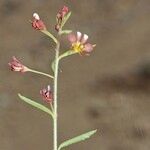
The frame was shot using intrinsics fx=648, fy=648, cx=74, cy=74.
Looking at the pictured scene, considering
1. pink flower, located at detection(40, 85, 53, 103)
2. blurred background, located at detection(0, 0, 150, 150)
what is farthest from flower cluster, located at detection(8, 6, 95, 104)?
blurred background, located at detection(0, 0, 150, 150)

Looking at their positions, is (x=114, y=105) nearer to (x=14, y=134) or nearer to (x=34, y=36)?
(x=14, y=134)

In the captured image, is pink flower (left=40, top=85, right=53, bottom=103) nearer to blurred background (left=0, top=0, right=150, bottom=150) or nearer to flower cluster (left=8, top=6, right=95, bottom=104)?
flower cluster (left=8, top=6, right=95, bottom=104)

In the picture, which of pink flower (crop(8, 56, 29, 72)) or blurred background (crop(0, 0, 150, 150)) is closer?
pink flower (crop(8, 56, 29, 72))

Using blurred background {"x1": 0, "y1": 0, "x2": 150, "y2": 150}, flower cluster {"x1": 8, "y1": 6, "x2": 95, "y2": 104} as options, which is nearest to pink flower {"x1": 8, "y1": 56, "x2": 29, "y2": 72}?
flower cluster {"x1": 8, "y1": 6, "x2": 95, "y2": 104}

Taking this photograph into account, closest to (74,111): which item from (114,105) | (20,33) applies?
(114,105)

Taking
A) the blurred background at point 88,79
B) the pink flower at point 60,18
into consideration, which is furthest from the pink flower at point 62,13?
the blurred background at point 88,79

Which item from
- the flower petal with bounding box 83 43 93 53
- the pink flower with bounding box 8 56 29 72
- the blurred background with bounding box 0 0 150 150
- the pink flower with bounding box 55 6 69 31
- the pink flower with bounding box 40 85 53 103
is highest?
the pink flower with bounding box 55 6 69 31

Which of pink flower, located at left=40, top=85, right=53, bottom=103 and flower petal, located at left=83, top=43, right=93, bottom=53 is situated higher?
flower petal, located at left=83, top=43, right=93, bottom=53

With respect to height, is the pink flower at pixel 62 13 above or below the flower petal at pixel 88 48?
above

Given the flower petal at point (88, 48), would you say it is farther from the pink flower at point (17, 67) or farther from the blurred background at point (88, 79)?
the blurred background at point (88, 79)
